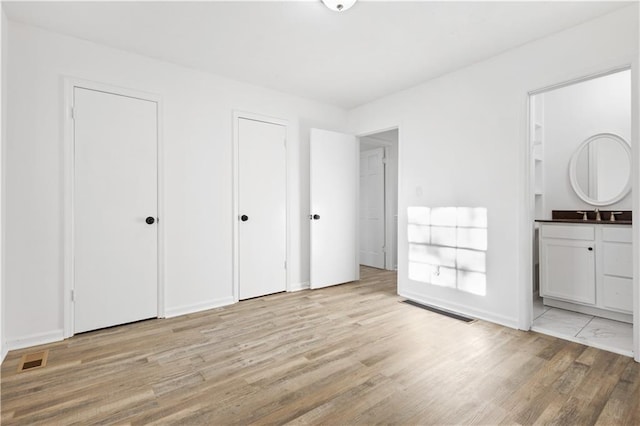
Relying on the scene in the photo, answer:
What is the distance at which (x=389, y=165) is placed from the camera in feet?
18.8

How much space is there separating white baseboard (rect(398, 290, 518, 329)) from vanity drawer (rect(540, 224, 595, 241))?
1.20 m

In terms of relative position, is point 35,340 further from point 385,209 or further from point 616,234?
point 616,234

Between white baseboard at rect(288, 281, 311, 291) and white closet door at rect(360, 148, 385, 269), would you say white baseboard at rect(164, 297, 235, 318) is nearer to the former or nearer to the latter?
white baseboard at rect(288, 281, 311, 291)

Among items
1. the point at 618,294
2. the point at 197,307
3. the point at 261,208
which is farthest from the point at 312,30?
the point at 618,294

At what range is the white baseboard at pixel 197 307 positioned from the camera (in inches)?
124

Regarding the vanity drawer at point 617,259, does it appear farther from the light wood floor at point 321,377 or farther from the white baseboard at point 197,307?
the white baseboard at point 197,307

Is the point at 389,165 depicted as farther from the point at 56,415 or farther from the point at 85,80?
the point at 56,415

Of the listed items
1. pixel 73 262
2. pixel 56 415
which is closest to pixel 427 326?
pixel 56 415

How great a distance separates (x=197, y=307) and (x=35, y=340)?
129 centimetres

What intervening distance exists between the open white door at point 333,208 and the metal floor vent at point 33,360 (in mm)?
2700

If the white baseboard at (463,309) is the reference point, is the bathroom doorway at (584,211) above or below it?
above

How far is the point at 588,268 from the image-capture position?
3123mm

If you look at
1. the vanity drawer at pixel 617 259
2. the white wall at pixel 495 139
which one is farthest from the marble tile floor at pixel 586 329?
the vanity drawer at pixel 617 259

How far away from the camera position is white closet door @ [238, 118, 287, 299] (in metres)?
3.68
